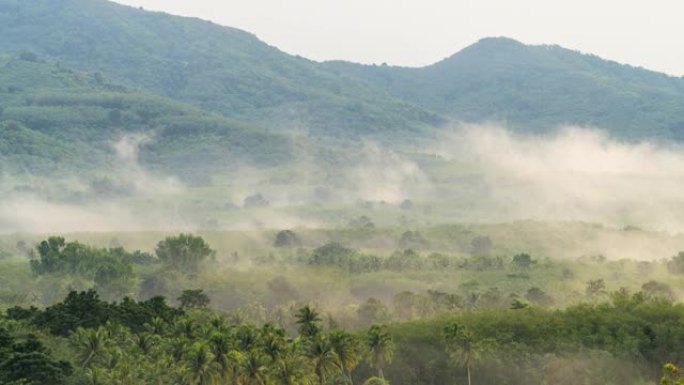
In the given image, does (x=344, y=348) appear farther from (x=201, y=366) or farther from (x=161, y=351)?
(x=161, y=351)

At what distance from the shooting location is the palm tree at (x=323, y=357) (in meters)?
145

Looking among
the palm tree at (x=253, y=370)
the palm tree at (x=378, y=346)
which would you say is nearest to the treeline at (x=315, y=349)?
the palm tree at (x=253, y=370)

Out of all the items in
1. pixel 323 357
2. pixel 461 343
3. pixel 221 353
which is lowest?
pixel 461 343

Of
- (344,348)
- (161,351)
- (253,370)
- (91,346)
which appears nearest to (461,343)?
(344,348)

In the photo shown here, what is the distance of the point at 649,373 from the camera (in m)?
187

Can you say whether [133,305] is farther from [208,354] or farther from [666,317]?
[666,317]

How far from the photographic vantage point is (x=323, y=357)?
144875mm

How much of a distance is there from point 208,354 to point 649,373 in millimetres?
96900

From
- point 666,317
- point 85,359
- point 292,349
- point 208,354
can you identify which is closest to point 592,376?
point 666,317

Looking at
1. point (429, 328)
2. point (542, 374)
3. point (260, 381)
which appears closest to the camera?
point (260, 381)

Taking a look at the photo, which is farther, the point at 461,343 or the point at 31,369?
the point at 461,343

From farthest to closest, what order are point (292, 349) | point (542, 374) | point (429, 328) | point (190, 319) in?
point (429, 328) < point (542, 374) < point (190, 319) < point (292, 349)

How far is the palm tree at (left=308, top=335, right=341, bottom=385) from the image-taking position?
145 m

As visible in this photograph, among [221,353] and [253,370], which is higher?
[221,353]
